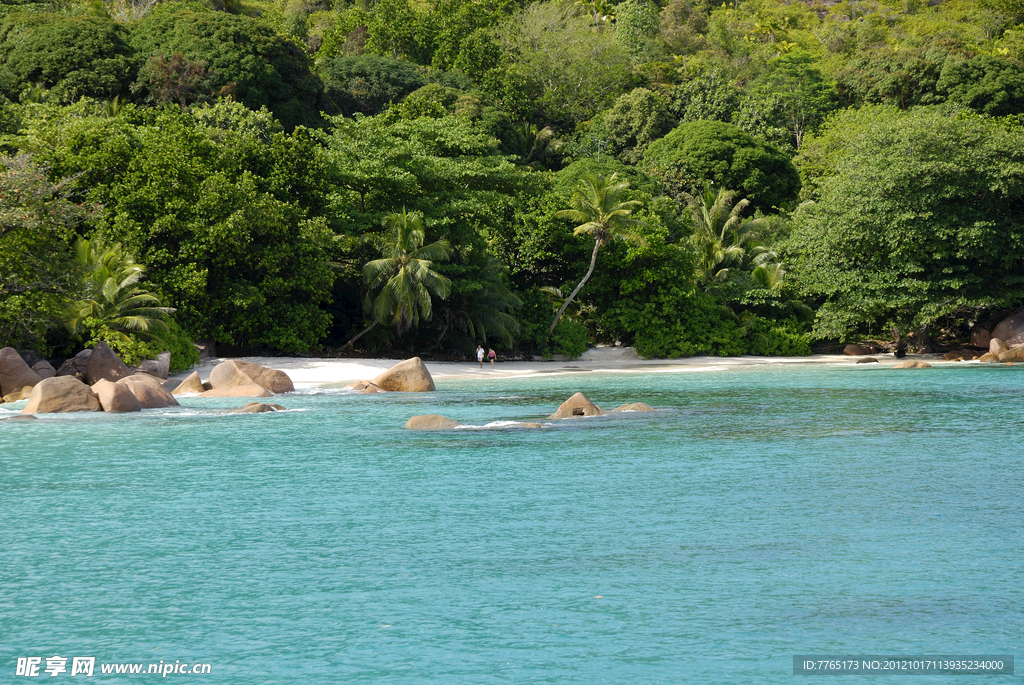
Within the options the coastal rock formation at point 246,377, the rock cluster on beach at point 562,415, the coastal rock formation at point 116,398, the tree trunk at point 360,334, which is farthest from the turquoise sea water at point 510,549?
the tree trunk at point 360,334

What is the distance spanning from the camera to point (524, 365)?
3578 cm

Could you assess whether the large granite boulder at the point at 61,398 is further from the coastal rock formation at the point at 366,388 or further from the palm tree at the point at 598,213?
the palm tree at the point at 598,213

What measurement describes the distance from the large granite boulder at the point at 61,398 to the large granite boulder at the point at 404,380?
24.3 feet

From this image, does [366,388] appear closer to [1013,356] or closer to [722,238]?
[722,238]

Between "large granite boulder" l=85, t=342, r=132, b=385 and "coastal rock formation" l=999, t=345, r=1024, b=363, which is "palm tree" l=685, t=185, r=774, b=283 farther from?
"large granite boulder" l=85, t=342, r=132, b=385

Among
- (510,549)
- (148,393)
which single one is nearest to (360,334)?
(148,393)

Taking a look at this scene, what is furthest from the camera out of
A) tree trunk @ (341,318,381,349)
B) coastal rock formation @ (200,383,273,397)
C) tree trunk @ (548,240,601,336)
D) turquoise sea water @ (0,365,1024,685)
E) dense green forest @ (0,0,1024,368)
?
tree trunk @ (548,240,601,336)

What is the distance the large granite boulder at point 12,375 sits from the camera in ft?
70.8

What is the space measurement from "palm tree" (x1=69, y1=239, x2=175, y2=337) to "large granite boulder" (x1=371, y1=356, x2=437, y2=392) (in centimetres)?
633

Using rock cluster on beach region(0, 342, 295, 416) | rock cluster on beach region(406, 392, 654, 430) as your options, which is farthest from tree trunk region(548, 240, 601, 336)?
rock cluster on beach region(406, 392, 654, 430)

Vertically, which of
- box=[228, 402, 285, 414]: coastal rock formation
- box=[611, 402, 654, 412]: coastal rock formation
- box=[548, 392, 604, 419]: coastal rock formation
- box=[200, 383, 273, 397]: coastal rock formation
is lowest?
box=[200, 383, 273, 397]: coastal rock formation

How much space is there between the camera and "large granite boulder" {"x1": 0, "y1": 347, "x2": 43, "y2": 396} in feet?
70.8

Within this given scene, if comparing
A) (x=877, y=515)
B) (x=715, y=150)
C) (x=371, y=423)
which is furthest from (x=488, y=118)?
(x=877, y=515)

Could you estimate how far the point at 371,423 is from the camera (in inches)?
691
